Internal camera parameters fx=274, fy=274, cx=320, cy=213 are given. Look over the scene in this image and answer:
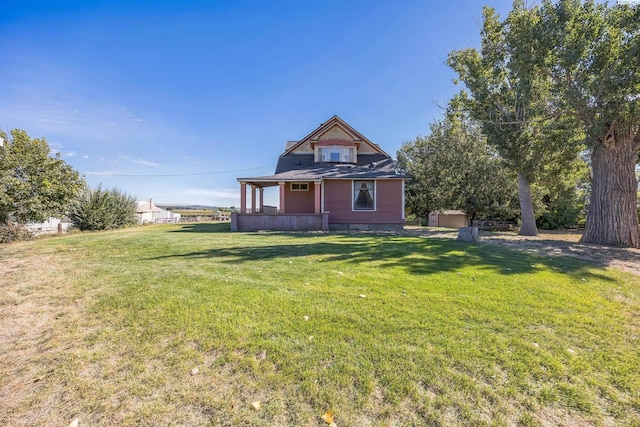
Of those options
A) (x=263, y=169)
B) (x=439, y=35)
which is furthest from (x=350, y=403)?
(x=263, y=169)

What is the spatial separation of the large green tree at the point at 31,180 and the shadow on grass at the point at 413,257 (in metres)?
14.6

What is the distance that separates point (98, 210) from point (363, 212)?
728 inches

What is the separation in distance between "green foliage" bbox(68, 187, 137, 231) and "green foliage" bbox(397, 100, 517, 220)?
22615 mm

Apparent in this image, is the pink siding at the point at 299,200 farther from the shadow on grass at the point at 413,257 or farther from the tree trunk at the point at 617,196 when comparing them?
the tree trunk at the point at 617,196

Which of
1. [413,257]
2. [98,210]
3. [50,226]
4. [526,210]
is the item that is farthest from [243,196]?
[526,210]

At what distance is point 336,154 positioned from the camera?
59.8 feet

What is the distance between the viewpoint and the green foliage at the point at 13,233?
542 inches

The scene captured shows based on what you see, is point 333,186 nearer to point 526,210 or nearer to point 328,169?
point 328,169

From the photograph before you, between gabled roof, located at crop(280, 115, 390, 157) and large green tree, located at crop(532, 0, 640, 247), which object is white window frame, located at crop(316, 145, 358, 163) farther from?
large green tree, located at crop(532, 0, 640, 247)

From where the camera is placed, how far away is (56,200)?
55.0 ft

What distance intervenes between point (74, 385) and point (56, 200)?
20.4 meters

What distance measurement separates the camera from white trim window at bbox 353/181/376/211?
51.6 ft

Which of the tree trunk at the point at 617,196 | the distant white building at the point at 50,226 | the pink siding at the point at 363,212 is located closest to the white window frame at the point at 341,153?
the pink siding at the point at 363,212

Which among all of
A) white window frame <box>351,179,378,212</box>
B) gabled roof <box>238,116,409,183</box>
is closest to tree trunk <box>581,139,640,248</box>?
gabled roof <box>238,116,409,183</box>
